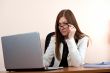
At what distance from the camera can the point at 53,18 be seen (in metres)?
2.74

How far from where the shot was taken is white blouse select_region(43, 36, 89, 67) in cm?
184

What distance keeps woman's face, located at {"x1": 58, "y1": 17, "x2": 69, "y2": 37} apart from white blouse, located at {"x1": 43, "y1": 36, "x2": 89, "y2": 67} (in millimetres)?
143

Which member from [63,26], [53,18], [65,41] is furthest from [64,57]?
[53,18]

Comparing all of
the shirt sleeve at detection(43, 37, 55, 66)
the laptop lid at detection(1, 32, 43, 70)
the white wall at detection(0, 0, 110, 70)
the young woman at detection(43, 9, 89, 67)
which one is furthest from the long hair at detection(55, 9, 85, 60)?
the laptop lid at detection(1, 32, 43, 70)

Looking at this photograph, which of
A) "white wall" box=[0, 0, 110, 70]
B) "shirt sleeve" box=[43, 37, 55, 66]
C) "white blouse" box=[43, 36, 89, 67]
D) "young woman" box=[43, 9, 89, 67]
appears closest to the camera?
"white blouse" box=[43, 36, 89, 67]

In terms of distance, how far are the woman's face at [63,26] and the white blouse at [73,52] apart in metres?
0.14

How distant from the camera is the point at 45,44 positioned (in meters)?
2.51

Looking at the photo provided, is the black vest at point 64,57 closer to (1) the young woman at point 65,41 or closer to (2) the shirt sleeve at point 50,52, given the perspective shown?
(1) the young woman at point 65,41

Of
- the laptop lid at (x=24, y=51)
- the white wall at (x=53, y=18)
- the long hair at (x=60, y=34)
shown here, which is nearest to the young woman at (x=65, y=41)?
the long hair at (x=60, y=34)

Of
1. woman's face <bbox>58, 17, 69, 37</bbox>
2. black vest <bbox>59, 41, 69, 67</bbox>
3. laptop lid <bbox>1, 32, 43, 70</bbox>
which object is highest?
woman's face <bbox>58, 17, 69, 37</bbox>

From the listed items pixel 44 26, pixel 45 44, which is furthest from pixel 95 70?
pixel 44 26

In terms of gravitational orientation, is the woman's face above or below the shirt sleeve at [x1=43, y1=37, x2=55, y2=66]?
above

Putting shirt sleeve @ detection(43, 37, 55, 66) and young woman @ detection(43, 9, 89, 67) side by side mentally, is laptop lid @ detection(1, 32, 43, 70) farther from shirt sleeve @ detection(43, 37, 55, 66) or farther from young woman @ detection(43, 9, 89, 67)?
shirt sleeve @ detection(43, 37, 55, 66)

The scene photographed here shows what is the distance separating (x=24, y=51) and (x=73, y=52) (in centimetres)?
57
